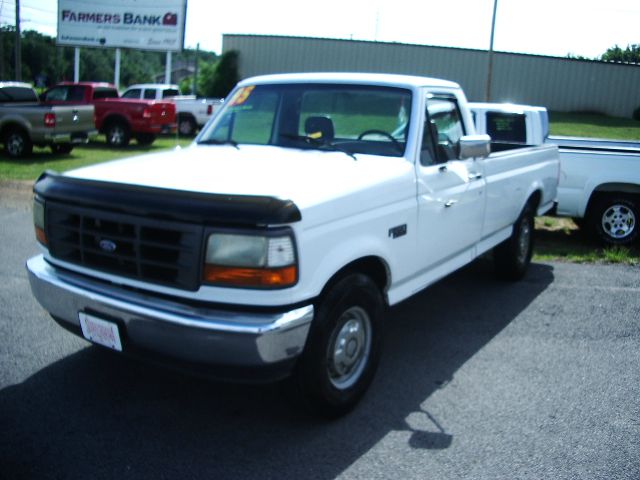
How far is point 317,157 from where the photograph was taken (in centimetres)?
416

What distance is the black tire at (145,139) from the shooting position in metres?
19.2

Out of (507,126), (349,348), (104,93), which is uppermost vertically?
(104,93)

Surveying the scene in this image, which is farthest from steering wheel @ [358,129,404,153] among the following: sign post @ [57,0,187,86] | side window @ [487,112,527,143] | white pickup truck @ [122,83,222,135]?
sign post @ [57,0,187,86]

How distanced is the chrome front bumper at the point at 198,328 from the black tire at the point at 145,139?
54.6 feet

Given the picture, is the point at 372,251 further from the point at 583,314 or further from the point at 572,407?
the point at 583,314

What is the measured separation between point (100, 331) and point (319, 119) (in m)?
2.22

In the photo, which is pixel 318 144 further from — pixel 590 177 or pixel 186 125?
pixel 186 125

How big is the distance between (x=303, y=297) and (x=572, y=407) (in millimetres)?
2002

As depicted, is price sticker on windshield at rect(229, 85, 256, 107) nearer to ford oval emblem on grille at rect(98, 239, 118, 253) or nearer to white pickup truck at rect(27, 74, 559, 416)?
white pickup truck at rect(27, 74, 559, 416)

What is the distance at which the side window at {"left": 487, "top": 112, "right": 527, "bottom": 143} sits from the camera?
8797 mm

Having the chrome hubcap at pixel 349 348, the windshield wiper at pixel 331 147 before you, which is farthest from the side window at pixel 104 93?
the chrome hubcap at pixel 349 348

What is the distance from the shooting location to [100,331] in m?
3.34

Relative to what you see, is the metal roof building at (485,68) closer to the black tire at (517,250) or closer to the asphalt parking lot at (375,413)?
the black tire at (517,250)

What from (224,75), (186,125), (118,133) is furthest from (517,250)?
(224,75)
